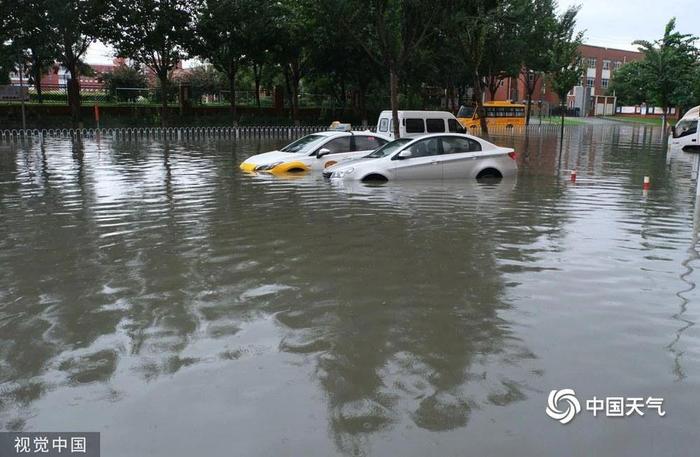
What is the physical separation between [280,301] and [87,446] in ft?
8.32

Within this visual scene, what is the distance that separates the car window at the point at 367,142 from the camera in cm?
1647

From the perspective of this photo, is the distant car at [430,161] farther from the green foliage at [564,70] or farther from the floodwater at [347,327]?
the green foliage at [564,70]

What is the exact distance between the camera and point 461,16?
21.4m

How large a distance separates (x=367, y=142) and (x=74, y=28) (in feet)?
76.5

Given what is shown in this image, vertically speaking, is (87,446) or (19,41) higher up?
(19,41)

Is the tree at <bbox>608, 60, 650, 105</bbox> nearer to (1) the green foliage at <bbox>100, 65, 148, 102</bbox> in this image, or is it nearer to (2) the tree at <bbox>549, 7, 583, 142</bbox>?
(2) the tree at <bbox>549, 7, 583, 142</bbox>

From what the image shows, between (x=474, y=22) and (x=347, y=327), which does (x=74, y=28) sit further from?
(x=347, y=327)

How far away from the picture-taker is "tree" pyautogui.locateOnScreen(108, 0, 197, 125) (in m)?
34.0

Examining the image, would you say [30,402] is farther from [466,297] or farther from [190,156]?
[190,156]

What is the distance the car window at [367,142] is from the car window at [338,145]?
0.86ft

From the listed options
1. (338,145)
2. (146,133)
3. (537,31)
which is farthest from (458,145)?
(537,31)

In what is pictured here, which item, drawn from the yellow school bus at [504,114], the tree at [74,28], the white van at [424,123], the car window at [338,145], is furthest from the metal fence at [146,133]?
the yellow school bus at [504,114]

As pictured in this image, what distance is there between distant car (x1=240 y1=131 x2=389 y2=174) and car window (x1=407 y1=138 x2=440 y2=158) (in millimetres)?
2205

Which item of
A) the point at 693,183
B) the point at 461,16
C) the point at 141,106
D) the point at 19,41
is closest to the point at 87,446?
the point at 693,183
